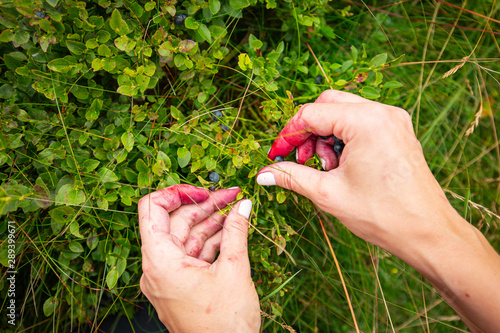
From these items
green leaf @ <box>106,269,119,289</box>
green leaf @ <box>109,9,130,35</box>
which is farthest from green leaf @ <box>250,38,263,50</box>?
green leaf @ <box>106,269,119,289</box>

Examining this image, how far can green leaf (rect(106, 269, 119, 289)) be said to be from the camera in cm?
202

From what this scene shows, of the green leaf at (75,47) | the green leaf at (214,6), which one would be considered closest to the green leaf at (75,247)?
the green leaf at (75,47)

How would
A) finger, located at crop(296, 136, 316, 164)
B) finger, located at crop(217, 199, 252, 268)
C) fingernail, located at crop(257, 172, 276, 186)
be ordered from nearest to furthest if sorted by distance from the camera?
finger, located at crop(217, 199, 252, 268), fingernail, located at crop(257, 172, 276, 186), finger, located at crop(296, 136, 316, 164)

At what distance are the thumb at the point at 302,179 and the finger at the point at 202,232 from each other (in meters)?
0.40

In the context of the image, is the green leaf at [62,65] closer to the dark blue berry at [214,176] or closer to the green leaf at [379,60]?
the dark blue berry at [214,176]

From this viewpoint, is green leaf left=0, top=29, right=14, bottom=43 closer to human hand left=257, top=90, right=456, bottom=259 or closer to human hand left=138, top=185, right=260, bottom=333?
human hand left=138, top=185, right=260, bottom=333

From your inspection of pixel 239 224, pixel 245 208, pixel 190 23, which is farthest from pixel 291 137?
pixel 190 23

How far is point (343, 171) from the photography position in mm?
1873

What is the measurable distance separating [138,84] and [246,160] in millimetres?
846

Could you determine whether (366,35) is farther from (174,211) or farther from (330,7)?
(174,211)

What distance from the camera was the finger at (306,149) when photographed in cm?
220

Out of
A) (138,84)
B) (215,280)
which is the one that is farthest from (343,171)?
(138,84)

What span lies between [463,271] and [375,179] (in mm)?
739

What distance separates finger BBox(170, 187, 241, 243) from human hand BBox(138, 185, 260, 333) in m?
0.02
